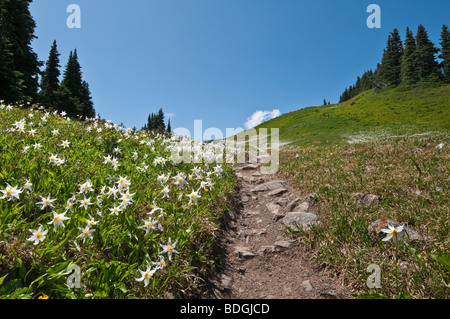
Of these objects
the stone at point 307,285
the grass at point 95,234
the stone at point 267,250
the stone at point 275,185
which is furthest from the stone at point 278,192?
the stone at point 307,285

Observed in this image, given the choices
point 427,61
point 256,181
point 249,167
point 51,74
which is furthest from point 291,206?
point 427,61

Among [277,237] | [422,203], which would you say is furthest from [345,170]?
[277,237]

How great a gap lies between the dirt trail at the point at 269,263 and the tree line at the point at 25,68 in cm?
1854

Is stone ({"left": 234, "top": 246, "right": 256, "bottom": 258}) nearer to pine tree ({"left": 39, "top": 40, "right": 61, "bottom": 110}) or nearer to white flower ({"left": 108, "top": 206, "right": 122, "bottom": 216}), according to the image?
white flower ({"left": 108, "top": 206, "right": 122, "bottom": 216})

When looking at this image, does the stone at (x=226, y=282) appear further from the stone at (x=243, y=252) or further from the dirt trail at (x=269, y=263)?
the stone at (x=243, y=252)

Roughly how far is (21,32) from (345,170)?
3369 cm

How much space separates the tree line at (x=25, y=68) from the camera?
17.2 metres

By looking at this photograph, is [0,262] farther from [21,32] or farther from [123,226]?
[21,32]

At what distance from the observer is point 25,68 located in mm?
25312

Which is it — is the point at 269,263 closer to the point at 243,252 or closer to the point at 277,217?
the point at 243,252

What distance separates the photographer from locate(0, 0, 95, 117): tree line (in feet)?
56.5

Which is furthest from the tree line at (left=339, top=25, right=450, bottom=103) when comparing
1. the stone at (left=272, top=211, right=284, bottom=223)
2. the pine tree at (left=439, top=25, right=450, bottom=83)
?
the stone at (left=272, top=211, right=284, bottom=223)

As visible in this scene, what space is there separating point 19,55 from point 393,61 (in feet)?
222

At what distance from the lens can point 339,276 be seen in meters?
2.96
